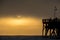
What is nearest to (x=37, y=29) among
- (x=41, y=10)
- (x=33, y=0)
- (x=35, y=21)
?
(x=35, y=21)

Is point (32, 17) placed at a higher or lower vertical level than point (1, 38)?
higher

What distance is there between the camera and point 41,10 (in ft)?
11.6

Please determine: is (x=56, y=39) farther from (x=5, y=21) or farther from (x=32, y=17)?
(x=5, y=21)

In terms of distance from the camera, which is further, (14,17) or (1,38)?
(14,17)

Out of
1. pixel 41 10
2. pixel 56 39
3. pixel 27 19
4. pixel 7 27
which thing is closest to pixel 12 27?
pixel 7 27

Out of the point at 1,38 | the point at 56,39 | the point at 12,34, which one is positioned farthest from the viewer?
the point at 12,34

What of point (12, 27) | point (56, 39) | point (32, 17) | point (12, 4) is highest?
point (12, 4)

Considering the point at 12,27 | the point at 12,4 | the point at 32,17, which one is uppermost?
the point at 12,4

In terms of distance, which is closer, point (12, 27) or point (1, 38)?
point (1, 38)

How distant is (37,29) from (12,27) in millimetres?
619

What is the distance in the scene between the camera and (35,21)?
3525mm

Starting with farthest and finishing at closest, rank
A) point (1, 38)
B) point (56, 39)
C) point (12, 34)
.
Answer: point (12, 34) → point (1, 38) → point (56, 39)

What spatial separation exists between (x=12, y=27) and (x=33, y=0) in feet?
2.80

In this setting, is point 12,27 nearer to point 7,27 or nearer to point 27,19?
point 7,27
